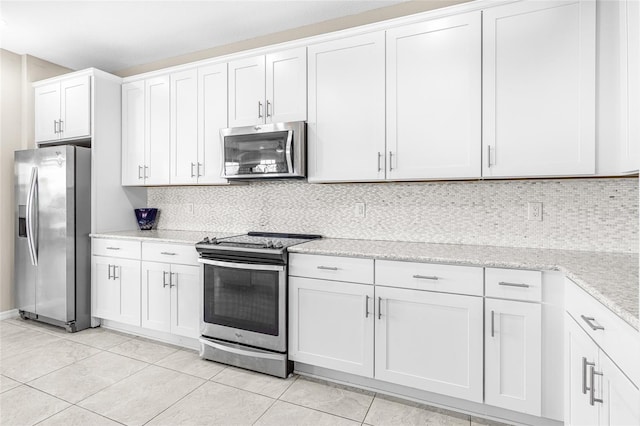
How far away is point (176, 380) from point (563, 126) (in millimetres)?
2972

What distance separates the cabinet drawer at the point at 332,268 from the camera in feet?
7.34

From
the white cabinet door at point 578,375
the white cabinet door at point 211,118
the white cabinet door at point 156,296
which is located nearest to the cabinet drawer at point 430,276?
the white cabinet door at point 578,375

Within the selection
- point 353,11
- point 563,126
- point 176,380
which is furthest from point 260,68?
point 176,380

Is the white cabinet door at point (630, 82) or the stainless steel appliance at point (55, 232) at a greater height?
the white cabinet door at point (630, 82)

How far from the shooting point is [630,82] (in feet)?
5.68

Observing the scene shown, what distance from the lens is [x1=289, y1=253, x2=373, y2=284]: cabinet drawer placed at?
7.34ft

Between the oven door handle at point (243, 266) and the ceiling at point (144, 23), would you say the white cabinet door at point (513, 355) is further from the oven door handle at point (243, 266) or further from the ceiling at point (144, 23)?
the ceiling at point (144, 23)

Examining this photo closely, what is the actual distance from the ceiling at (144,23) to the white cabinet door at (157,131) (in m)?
0.44

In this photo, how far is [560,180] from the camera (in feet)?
7.51

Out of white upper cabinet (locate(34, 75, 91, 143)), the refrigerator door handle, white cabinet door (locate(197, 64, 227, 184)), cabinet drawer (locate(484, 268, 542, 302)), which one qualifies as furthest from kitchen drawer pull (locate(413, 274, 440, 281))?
the refrigerator door handle

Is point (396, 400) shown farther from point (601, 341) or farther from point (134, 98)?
point (134, 98)

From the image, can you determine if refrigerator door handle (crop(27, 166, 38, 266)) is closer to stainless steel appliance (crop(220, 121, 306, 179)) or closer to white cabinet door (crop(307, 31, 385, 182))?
stainless steel appliance (crop(220, 121, 306, 179))

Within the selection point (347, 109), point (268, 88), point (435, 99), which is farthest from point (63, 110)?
point (435, 99)

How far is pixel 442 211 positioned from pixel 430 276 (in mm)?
731
